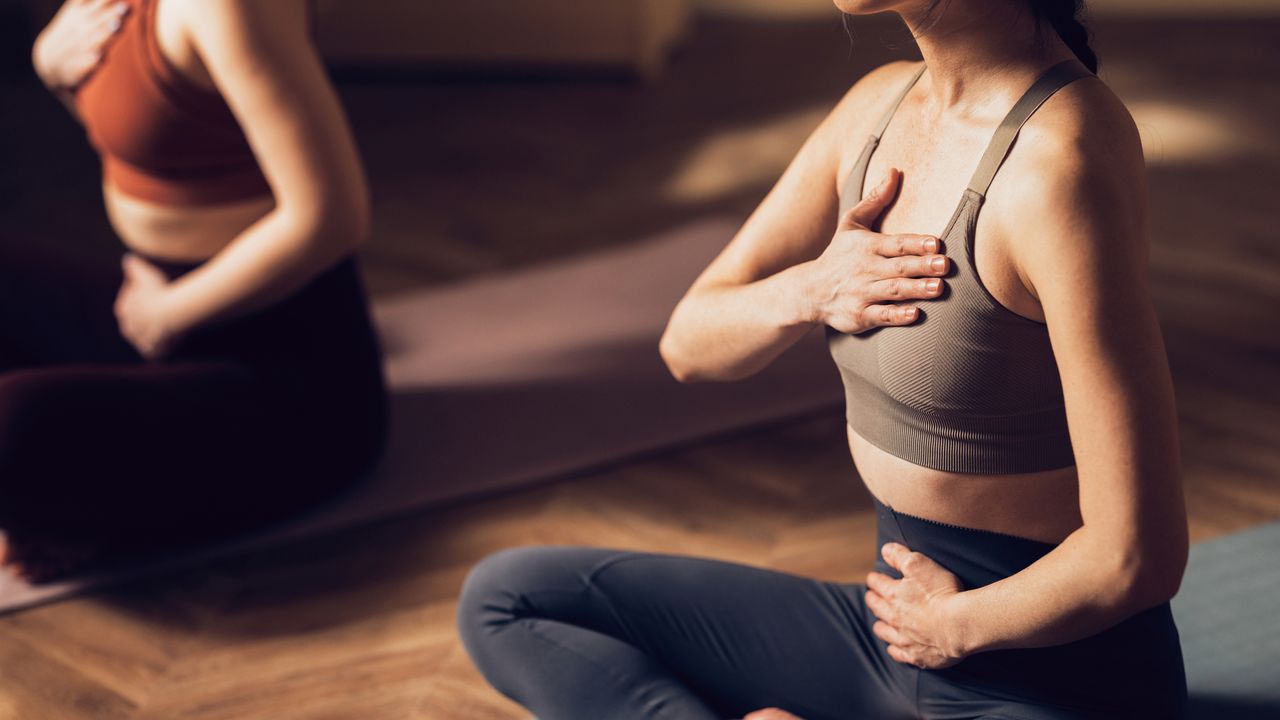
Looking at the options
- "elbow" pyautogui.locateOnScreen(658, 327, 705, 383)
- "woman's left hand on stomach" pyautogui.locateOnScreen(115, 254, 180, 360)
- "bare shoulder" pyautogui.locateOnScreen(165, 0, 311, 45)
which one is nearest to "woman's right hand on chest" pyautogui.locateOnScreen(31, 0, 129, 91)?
"bare shoulder" pyautogui.locateOnScreen(165, 0, 311, 45)

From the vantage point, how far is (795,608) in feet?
3.92

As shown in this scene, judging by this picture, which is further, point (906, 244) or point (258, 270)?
point (258, 270)

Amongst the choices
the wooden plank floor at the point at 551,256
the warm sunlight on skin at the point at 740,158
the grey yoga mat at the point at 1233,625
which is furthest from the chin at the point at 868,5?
the warm sunlight on skin at the point at 740,158

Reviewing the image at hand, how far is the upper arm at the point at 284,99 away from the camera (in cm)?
153

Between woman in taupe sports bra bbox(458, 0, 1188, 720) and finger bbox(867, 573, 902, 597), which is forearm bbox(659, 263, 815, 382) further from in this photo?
finger bbox(867, 573, 902, 597)

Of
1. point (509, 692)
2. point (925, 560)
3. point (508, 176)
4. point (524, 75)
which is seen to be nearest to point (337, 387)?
point (509, 692)

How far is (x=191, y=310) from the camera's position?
172cm

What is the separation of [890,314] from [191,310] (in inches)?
43.4

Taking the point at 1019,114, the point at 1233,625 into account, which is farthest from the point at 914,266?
the point at 1233,625

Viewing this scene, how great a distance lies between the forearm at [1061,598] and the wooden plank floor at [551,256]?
2.31 feet

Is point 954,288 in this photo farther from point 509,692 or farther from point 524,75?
point 524,75

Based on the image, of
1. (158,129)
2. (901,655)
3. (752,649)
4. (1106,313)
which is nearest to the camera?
(1106,313)

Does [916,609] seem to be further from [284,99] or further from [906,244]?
[284,99]

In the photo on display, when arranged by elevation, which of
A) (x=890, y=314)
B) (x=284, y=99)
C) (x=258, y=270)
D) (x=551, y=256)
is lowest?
(x=551, y=256)
